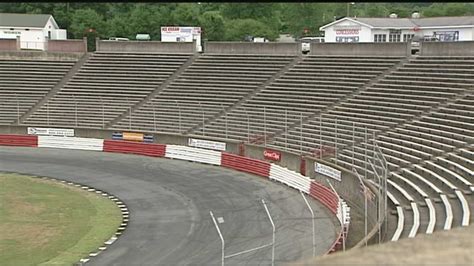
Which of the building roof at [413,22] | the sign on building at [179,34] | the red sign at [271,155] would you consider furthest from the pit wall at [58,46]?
the red sign at [271,155]

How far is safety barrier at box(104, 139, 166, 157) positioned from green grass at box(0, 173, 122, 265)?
8.86 metres

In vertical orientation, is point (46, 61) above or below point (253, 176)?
above

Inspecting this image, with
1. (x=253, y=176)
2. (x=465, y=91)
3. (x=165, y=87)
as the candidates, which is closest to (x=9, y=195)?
(x=253, y=176)

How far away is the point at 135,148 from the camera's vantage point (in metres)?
40.5

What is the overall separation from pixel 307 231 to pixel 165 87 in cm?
2561

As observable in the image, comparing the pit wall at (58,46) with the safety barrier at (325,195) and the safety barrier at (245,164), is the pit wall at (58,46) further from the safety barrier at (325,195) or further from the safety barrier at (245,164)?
the safety barrier at (325,195)

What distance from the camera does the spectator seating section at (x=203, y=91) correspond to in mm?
42312

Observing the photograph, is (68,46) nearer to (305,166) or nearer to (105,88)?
(105,88)

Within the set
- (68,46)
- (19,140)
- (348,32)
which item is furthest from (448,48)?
(68,46)

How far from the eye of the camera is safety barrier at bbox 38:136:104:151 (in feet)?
137

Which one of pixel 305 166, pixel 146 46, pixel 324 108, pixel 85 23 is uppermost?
pixel 85 23

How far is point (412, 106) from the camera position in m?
34.3

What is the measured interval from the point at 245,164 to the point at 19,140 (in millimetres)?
16567

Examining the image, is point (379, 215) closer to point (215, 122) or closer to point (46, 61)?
point (215, 122)
